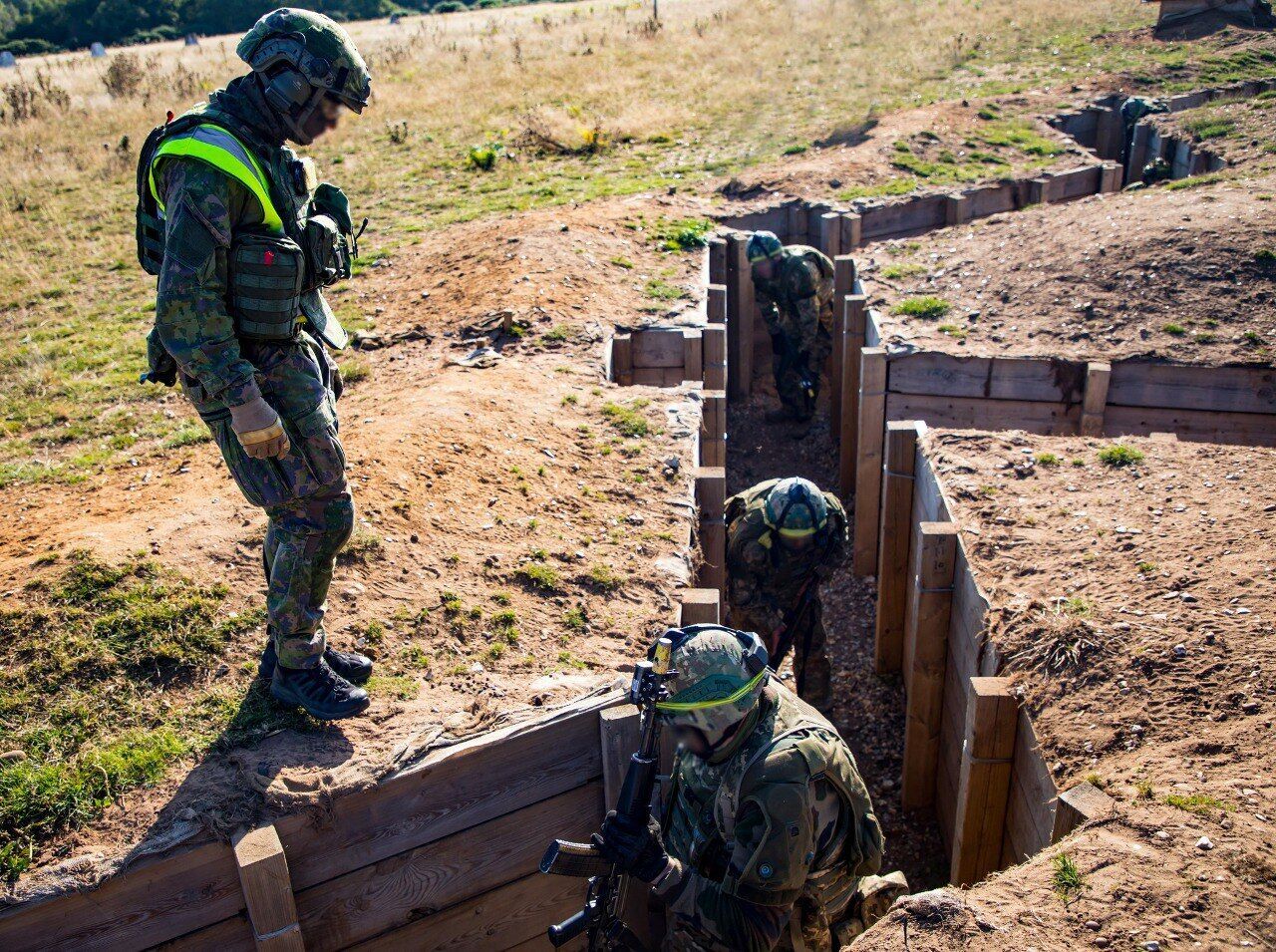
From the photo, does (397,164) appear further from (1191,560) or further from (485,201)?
(1191,560)

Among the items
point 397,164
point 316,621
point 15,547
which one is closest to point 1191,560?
point 316,621

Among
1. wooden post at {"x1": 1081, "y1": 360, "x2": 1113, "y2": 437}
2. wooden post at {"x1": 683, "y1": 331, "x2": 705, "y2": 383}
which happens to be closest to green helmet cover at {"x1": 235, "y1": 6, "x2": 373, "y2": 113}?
wooden post at {"x1": 683, "y1": 331, "x2": 705, "y2": 383}

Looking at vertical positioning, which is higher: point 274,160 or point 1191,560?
point 274,160

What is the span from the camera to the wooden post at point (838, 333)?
33.3 feet

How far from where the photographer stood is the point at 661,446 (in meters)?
6.88

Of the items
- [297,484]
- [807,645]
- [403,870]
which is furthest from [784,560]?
[297,484]

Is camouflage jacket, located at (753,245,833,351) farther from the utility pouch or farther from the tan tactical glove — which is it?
the tan tactical glove

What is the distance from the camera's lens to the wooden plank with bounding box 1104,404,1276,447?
737cm

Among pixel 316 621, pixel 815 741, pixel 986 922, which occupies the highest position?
pixel 316 621

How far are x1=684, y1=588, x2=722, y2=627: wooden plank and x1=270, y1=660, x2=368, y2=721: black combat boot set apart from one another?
1770mm

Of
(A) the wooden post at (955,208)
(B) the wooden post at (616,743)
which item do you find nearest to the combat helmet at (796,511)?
(B) the wooden post at (616,743)

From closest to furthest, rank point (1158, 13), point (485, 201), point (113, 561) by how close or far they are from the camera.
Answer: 1. point (113, 561)
2. point (485, 201)
3. point (1158, 13)

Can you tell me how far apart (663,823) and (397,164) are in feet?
43.0

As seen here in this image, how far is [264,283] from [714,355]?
211 inches
